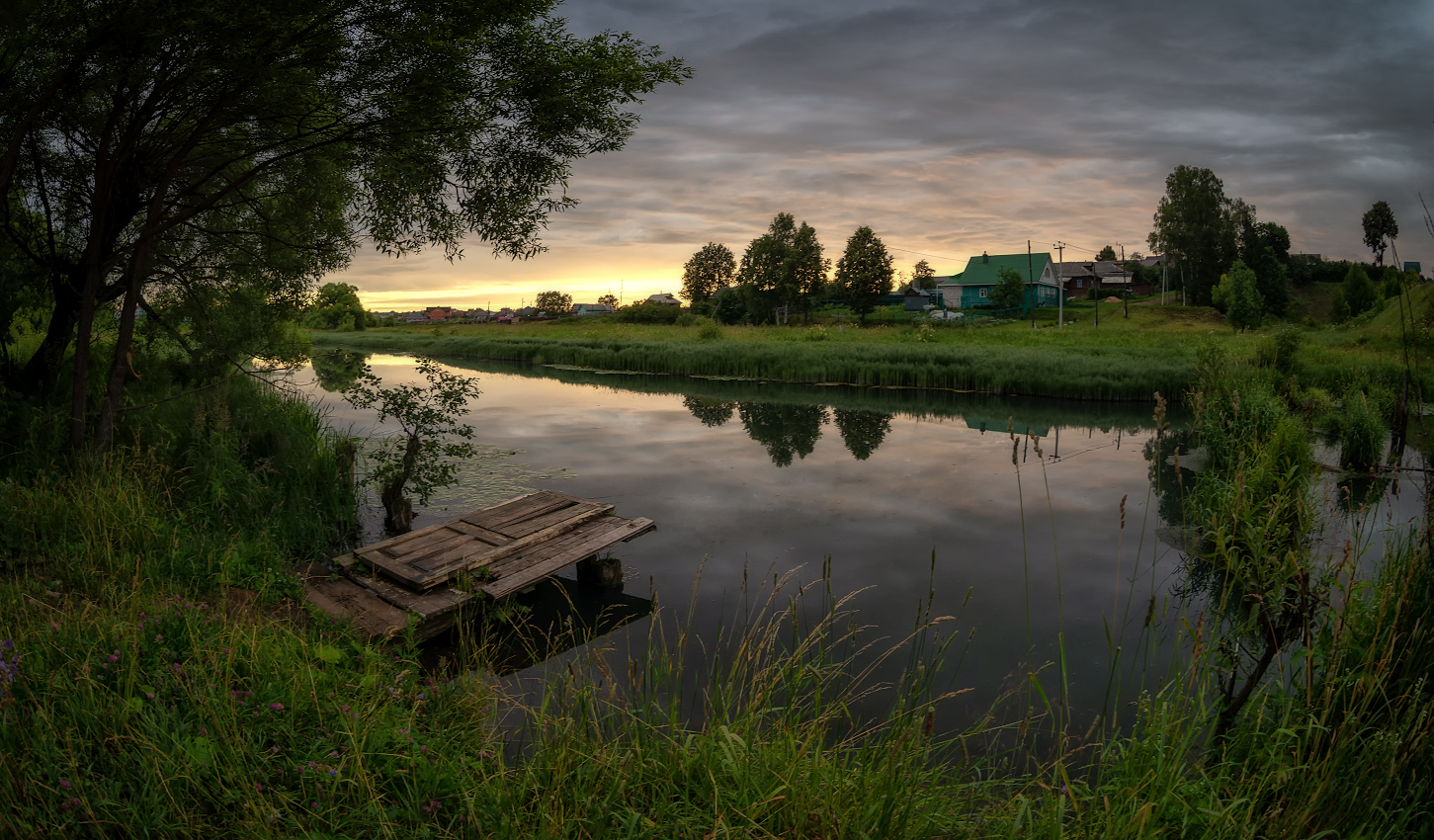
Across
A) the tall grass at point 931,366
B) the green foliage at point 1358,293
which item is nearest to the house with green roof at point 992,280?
the green foliage at point 1358,293

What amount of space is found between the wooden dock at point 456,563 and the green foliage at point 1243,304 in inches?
1646

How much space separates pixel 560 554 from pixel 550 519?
35.9 inches

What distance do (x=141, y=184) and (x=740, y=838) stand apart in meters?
9.45

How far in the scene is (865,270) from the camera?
5334 cm

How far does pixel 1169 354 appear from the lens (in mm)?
25297

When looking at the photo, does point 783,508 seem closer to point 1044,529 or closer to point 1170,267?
point 1044,529

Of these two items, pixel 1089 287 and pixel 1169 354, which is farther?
A: pixel 1089 287

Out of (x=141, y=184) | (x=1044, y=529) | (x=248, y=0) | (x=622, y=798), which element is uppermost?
(x=248, y=0)

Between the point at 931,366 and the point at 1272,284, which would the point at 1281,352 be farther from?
the point at 1272,284

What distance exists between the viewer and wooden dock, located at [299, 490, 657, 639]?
5868 millimetres

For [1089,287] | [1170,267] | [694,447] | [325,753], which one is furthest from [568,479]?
[1089,287]

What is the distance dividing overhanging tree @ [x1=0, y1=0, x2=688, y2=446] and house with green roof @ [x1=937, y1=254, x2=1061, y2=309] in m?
61.4

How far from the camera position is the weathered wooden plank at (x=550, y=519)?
7.50 meters

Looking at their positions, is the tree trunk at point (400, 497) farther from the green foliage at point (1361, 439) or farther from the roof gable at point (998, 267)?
the roof gable at point (998, 267)
